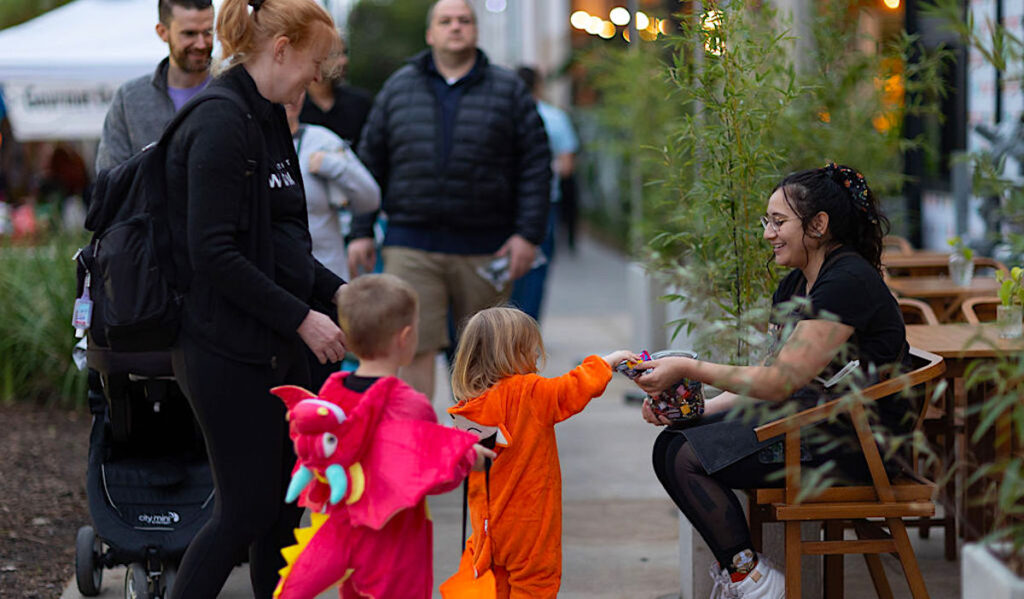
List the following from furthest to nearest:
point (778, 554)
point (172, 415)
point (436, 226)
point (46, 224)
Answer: point (46, 224)
point (436, 226)
point (172, 415)
point (778, 554)

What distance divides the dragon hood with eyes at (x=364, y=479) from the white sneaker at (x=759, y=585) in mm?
948

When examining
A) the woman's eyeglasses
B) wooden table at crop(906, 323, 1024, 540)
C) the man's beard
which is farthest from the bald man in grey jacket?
wooden table at crop(906, 323, 1024, 540)

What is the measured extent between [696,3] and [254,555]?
7.47 feet

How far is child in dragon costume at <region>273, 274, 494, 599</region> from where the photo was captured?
9.59 ft

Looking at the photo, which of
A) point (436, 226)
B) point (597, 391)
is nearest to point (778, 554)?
point (597, 391)

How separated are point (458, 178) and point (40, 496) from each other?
2.36m

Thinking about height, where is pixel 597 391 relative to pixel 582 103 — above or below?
above

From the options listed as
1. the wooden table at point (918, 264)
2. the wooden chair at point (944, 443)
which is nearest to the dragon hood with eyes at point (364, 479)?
the wooden chair at point (944, 443)

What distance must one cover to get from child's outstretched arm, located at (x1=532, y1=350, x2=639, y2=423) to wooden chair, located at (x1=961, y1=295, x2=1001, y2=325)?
1680 mm

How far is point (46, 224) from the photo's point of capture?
27.3 ft

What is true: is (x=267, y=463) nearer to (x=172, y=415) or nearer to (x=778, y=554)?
(x=172, y=415)

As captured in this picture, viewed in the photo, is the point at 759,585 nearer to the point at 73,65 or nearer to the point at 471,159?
the point at 471,159

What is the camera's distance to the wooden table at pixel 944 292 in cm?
525

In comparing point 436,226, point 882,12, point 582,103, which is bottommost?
point 582,103
